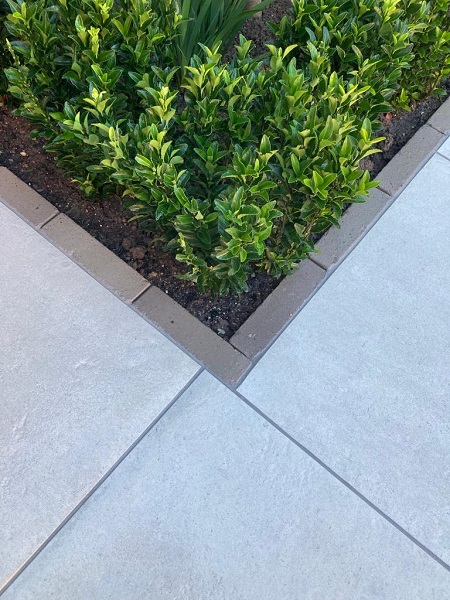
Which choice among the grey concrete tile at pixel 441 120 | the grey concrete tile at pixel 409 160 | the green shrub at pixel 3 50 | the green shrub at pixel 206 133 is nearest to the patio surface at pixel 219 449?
the green shrub at pixel 206 133

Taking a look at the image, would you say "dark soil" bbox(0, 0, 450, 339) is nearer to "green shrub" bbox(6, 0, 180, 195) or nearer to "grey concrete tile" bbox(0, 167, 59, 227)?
"grey concrete tile" bbox(0, 167, 59, 227)

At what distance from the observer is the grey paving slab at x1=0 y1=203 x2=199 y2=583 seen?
1955 millimetres

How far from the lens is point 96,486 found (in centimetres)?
199

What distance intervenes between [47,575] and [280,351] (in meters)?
1.21

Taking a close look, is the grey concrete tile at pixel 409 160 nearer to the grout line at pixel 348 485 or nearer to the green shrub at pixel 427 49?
the green shrub at pixel 427 49

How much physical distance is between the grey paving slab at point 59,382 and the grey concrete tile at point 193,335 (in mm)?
54

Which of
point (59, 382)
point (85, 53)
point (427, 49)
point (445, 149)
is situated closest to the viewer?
point (85, 53)

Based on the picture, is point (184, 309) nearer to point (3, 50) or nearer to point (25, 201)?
point (25, 201)

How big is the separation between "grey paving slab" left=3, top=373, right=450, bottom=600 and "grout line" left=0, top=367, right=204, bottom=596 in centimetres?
2

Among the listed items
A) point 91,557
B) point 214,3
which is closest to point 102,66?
point 214,3

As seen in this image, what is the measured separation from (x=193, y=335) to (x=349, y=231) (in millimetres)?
969

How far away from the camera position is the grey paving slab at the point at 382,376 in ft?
6.86

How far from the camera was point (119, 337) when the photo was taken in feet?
7.57

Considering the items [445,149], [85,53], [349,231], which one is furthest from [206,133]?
[445,149]
